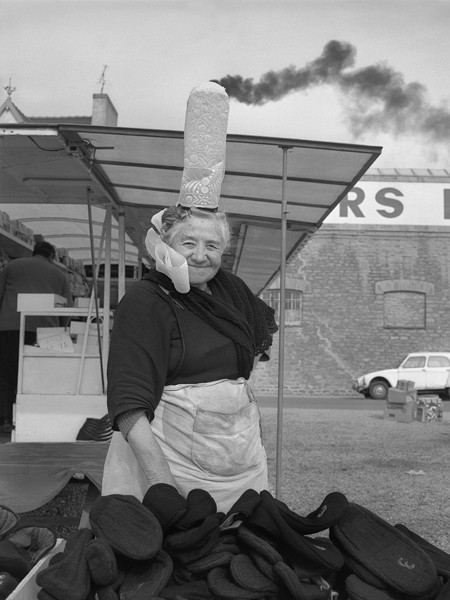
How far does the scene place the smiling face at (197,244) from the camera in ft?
6.40

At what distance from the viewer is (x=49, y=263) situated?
6.08 m

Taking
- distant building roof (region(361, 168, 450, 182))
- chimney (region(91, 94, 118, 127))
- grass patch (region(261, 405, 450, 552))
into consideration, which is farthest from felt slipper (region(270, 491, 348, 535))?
distant building roof (region(361, 168, 450, 182))

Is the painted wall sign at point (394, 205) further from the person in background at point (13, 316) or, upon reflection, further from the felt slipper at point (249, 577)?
the felt slipper at point (249, 577)

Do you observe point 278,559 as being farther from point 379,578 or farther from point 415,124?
point 415,124

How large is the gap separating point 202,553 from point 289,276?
61.5 feet

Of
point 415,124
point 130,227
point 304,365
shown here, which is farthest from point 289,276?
point 130,227

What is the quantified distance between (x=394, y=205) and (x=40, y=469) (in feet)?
60.8

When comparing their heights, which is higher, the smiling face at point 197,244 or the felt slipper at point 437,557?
the smiling face at point 197,244

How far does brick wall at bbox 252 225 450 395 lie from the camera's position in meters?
20.0

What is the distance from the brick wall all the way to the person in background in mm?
14236

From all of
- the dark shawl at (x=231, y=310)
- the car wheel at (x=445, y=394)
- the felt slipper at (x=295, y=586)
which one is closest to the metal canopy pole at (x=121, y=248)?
the dark shawl at (x=231, y=310)

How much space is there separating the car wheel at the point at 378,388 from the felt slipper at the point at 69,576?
58.4ft

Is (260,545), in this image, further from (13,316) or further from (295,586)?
(13,316)

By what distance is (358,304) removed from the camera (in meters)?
20.2
